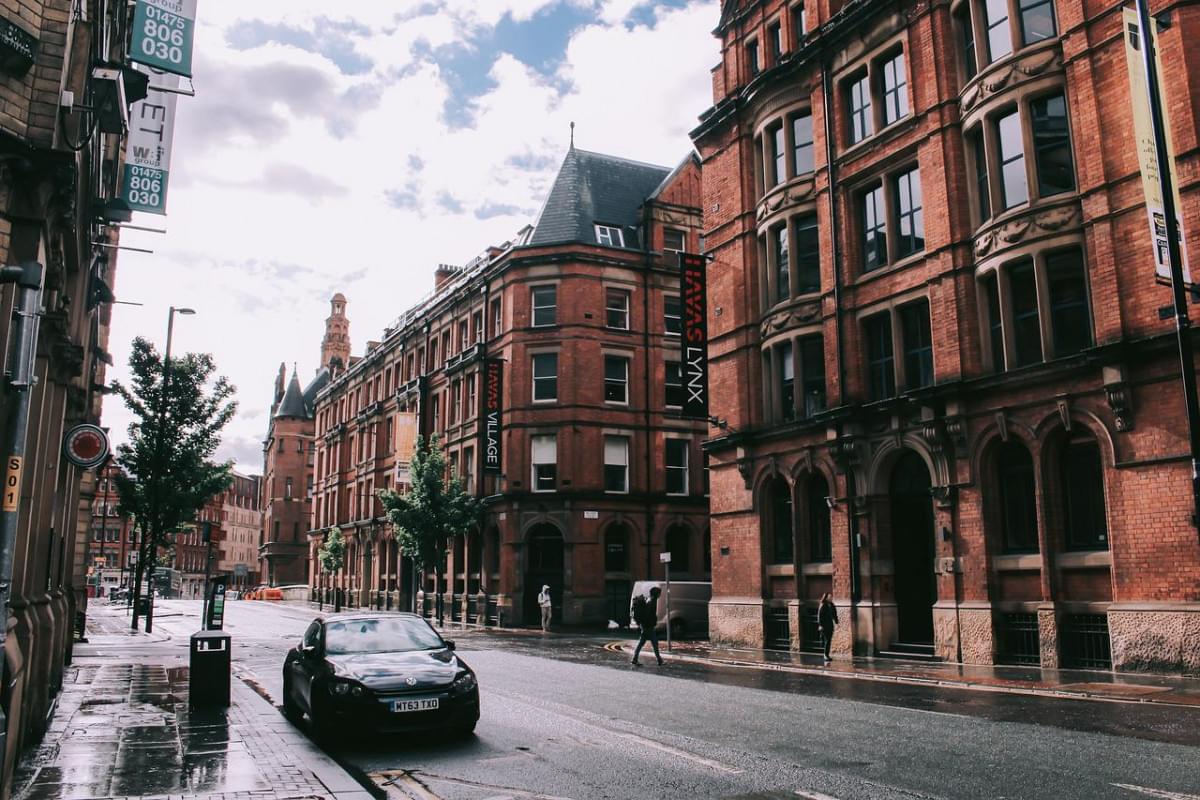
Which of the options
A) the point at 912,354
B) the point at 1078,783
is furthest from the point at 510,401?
the point at 1078,783

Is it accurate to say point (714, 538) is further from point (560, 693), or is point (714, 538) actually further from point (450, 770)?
point (450, 770)

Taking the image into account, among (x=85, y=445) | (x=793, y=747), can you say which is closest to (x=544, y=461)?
(x=85, y=445)

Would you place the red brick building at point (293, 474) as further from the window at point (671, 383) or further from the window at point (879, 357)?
the window at point (879, 357)

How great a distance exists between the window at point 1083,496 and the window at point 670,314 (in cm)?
2608

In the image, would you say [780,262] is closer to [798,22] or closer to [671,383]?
[798,22]

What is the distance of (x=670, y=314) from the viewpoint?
144 feet

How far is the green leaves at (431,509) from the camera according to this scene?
42.0 m

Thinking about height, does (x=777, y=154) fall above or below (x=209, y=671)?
above

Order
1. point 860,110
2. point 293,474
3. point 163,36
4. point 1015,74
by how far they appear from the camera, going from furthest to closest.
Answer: point 293,474, point 860,110, point 1015,74, point 163,36

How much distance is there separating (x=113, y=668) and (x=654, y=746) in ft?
46.0

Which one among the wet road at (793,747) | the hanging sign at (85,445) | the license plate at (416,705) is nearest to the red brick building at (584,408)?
the wet road at (793,747)

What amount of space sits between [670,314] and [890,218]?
21068 millimetres

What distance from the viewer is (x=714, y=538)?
27.7 meters

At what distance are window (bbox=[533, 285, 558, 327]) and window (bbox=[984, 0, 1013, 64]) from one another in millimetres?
24274
